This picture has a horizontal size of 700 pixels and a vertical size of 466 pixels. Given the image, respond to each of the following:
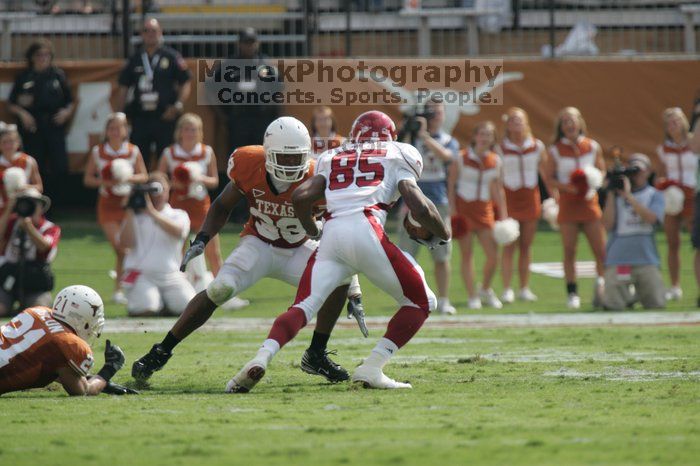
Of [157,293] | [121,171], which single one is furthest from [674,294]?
[121,171]

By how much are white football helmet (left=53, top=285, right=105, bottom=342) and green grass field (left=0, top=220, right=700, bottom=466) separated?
0.38 m

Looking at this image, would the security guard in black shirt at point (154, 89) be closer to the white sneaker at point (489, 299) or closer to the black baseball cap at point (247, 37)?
the black baseball cap at point (247, 37)

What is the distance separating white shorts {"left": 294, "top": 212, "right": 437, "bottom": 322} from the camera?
6266 mm

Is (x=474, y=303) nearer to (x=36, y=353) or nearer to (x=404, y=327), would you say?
(x=404, y=327)

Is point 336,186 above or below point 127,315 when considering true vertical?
above

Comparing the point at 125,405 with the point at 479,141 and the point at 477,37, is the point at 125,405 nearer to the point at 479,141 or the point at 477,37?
the point at 479,141

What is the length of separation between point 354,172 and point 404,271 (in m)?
0.59

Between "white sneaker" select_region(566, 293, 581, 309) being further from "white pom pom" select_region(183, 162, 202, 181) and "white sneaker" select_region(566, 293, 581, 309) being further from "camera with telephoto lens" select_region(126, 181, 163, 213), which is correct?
"camera with telephoto lens" select_region(126, 181, 163, 213)

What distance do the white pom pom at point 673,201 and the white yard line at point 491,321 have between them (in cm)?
133

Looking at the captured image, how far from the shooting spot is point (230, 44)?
15.2 m

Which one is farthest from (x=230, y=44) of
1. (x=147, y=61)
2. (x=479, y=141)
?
(x=479, y=141)

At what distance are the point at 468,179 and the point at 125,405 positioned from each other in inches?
243

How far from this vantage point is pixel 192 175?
11391mm

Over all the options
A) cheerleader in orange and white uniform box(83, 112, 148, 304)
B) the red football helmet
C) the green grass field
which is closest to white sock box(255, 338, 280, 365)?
the green grass field
